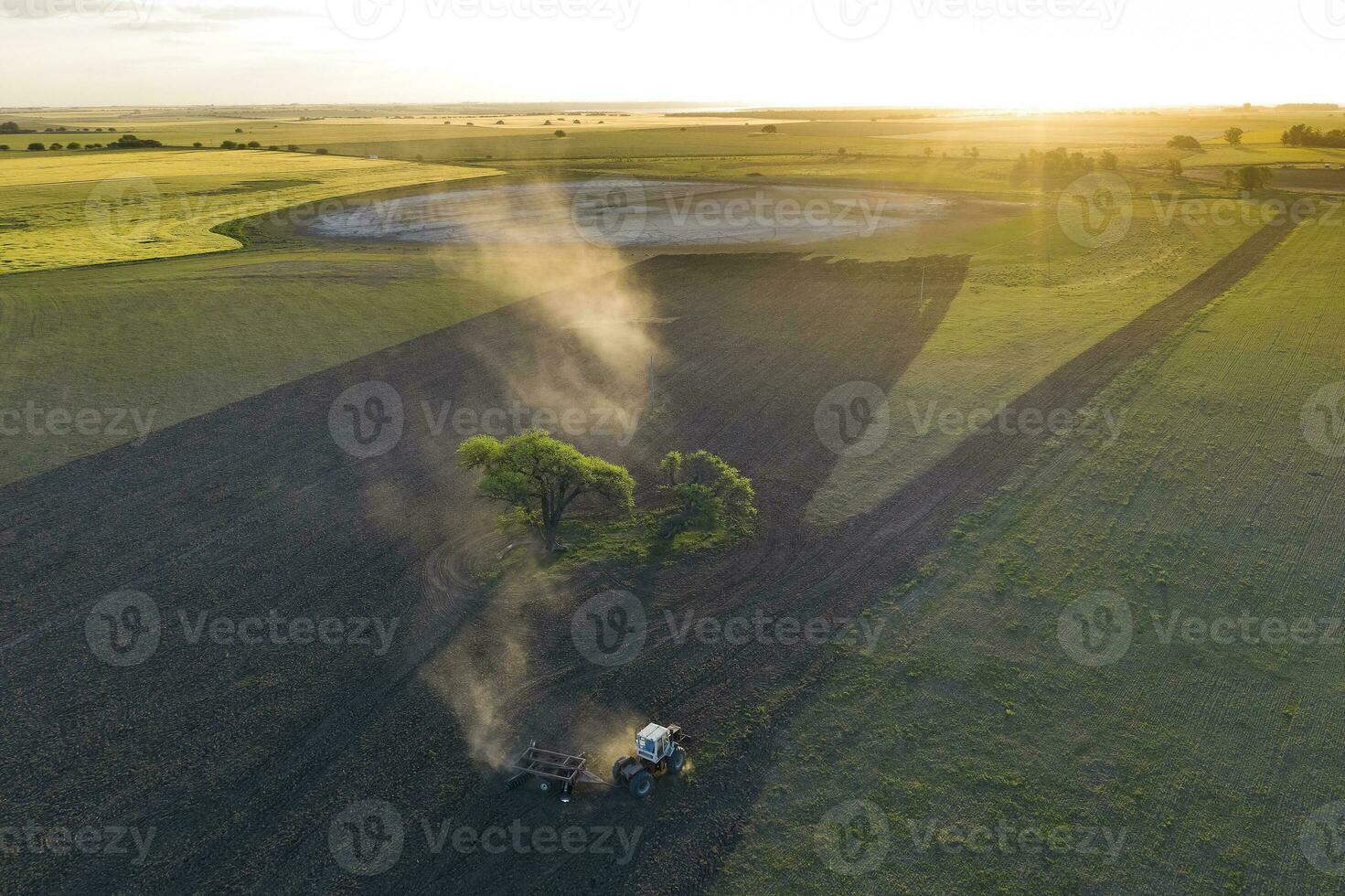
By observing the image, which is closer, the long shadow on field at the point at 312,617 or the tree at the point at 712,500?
the long shadow on field at the point at 312,617

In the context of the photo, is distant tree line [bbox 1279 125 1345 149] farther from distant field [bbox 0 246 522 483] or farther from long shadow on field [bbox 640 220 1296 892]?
distant field [bbox 0 246 522 483]

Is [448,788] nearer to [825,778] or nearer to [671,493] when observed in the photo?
[825,778]

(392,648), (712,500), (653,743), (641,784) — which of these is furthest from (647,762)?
(712,500)

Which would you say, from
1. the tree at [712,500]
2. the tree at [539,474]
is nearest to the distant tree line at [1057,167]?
the tree at [712,500]

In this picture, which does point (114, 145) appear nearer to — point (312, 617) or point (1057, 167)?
point (312, 617)

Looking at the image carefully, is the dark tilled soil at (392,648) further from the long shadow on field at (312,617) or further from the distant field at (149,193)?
the distant field at (149,193)

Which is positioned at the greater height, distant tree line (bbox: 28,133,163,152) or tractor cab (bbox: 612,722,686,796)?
distant tree line (bbox: 28,133,163,152)

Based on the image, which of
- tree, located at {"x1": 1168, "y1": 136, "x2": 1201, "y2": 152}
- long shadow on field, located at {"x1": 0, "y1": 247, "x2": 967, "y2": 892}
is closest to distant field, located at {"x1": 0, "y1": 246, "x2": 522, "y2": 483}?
long shadow on field, located at {"x1": 0, "y1": 247, "x2": 967, "y2": 892}
